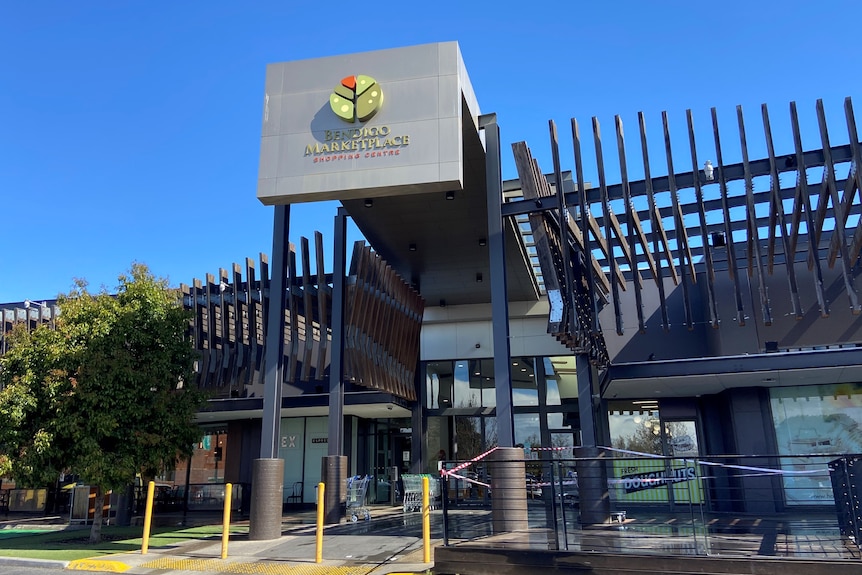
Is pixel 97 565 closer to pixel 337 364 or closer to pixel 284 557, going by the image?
pixel 284 557

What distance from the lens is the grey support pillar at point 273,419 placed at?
12.6m

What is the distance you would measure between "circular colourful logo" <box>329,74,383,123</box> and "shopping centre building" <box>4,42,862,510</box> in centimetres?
5

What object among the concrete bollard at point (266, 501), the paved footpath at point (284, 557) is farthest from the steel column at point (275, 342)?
the paved footpath at point (284, 557)

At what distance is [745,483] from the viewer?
52.1 feet

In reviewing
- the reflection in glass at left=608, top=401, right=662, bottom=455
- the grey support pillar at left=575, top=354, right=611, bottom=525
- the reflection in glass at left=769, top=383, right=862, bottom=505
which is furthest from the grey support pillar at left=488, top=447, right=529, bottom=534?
the reflection in glass at left=608, top=401, right=662, bottom=455

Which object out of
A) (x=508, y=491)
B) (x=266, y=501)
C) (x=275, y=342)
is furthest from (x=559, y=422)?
(x=266, y=501)

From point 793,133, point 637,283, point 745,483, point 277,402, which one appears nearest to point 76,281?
point 277,402

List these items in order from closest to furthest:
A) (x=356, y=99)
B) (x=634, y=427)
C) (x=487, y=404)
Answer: (x=356, y=99), (x=634, y=427), (x=487, y=404)

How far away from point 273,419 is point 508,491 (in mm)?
5284

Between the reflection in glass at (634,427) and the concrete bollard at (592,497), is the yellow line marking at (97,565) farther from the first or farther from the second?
the reflection in glass at (634,427)

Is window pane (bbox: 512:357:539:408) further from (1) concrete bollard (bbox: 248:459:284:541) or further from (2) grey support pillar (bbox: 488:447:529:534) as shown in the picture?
(1) concrete bollard (bbox: 248:459:284:541)

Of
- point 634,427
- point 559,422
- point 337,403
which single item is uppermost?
point 337,403

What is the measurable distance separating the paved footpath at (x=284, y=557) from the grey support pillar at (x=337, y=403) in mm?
2035

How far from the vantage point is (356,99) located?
13578mm
